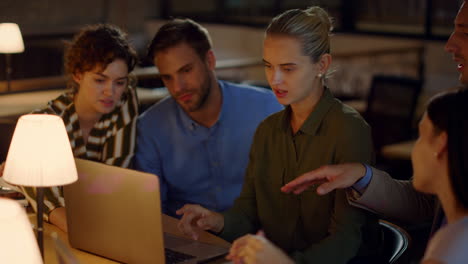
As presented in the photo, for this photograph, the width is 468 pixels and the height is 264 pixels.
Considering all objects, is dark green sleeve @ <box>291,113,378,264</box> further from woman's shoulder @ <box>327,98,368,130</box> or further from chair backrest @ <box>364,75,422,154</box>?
chair backrest @ <box>364,75,422,154</box>

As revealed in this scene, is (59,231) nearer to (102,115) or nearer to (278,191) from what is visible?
(102,115)

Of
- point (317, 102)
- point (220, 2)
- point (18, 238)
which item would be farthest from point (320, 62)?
point (220, 2)

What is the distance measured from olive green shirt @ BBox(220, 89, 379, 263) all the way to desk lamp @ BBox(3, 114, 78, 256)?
59 centimetres

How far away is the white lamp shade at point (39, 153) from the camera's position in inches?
67.3

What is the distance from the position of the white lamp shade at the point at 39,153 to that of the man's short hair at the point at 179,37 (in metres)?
0.97

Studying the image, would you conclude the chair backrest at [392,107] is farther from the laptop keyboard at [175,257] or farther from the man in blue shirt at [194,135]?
the laptop keyboard at [175,257]

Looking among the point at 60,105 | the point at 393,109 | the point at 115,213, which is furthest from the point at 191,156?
the point at 393,109

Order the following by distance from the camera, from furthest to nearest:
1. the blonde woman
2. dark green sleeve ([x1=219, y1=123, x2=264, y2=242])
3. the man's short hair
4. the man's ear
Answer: the man's ear, the man's short hair, dark green sleeve ([x1=219, y1=123, x2=264, y2=242]), the blonde woman

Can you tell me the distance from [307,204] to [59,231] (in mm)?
771

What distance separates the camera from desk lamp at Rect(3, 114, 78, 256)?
171 centimetres

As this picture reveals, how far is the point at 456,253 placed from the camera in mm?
1255

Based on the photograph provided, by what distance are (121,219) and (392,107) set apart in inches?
134

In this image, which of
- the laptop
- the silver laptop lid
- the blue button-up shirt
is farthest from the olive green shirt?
the blue button-up shirt

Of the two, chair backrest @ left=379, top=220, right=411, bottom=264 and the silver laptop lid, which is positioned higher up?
the silver laptop lid
